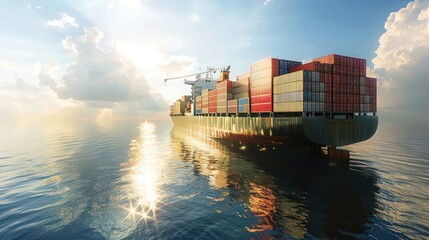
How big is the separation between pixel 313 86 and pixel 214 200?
28.9 metres

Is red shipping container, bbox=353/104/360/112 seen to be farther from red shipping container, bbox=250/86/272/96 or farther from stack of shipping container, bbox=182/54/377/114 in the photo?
red shipping container, bbox=250/86/272/96

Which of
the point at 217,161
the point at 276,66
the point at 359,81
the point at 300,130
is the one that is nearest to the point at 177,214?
the point at 217,161

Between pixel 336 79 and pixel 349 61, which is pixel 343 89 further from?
Result: pixel 349 61

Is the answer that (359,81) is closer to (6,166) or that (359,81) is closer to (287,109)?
(287,109)

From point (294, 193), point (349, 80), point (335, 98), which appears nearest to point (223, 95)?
point (335, 98)

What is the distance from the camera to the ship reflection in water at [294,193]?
1462cm

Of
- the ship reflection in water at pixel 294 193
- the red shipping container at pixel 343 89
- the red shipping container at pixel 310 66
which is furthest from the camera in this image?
the red shipping container at pixel 343 89

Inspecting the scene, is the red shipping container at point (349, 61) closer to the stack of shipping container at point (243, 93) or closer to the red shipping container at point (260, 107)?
the red shipping container at point (260, 107)

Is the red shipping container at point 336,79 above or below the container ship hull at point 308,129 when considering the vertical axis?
above

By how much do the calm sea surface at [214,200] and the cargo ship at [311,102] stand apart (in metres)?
7.57

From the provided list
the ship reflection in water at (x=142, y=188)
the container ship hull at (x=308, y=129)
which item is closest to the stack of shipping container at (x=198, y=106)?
the container ship hull at (x=308, y=129)

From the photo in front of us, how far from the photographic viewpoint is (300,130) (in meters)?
36.9

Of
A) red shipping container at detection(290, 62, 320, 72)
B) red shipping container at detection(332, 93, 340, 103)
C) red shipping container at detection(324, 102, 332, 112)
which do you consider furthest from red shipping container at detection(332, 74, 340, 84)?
red shipping container at detection(324, 102, 332, 112)

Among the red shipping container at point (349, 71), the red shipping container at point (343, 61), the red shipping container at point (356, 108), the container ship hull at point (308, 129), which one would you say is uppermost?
the red shipping container at point (343, 61)
